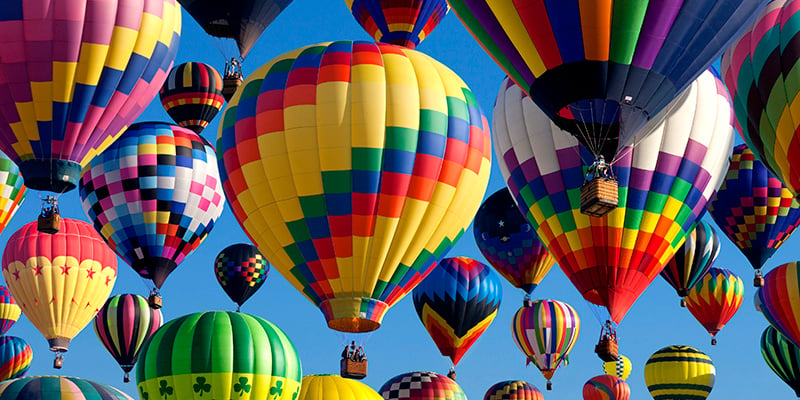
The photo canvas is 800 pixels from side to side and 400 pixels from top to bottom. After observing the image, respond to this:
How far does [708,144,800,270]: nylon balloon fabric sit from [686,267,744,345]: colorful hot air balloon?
6649 mm

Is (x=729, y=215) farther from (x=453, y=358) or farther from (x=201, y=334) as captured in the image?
(x=201, y=334)

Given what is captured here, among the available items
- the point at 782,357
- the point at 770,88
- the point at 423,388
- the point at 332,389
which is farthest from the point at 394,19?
the point at 782,357

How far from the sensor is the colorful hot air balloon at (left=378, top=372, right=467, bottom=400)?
28500mm

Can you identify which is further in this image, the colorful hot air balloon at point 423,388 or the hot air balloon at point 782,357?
the hot air balloon at point 782,357

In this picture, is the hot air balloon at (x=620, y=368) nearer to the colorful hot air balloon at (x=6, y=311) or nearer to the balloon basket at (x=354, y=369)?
the colorful hot air balloon at (x=6, y=311)

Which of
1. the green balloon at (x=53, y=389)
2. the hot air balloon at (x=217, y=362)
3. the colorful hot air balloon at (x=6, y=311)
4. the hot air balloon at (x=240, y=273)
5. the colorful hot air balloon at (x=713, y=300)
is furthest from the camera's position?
the colorful hot air balloon at (x=6, y=311)

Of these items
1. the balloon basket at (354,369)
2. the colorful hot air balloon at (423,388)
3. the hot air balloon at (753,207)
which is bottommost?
the balloon basket at (354,369)

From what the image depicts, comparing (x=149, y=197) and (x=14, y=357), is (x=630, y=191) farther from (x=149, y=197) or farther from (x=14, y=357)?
(x=14, y=357)

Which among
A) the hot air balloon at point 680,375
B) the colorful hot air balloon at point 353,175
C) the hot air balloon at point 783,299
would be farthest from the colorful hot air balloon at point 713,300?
the colorful hot air balloon at point 353,175

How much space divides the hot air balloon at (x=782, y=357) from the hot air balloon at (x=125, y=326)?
525 inches

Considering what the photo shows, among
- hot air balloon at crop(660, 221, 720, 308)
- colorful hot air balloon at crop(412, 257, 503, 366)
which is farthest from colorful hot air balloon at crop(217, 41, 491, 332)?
colorful hot air balloon at crop(412, 257, 503, 366)

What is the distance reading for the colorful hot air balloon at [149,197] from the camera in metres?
23.9

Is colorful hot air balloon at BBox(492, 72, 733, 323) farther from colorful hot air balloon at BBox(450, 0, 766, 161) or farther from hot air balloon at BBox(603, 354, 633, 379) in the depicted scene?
hot air balloon at BBox(603, 354, 633, 379)

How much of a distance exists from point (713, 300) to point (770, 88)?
47.1 ft
